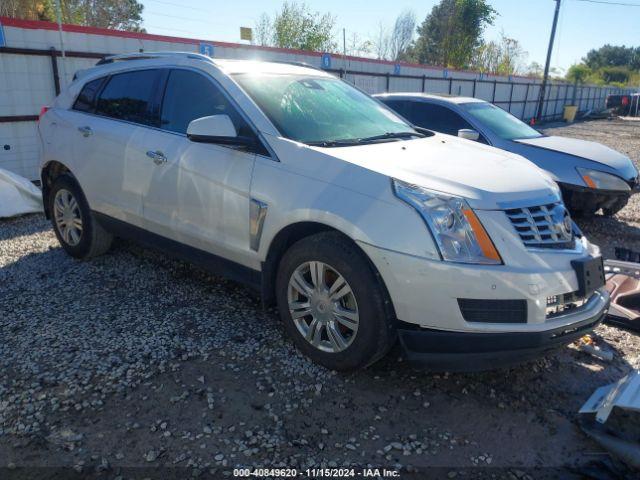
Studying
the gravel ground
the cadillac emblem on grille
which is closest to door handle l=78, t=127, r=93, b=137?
the gravel ground

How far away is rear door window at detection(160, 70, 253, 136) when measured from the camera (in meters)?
3.67

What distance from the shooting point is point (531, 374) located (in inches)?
128

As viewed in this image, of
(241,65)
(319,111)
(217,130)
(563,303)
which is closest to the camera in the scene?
(563,303)

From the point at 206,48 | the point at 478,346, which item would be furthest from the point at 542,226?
the point at 206,48

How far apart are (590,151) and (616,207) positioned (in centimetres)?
80

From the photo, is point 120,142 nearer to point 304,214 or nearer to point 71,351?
point 71,351

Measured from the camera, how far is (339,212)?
114 inches

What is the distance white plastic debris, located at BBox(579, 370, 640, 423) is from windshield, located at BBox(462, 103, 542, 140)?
471 centimetres

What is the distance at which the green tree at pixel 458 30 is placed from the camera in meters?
45.3

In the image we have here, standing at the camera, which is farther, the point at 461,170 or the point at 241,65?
the point at 241,65

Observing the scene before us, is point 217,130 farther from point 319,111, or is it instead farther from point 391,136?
point 391,136

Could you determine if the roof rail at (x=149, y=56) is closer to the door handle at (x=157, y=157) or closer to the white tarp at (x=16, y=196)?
the door handle at (x=157, y=157)

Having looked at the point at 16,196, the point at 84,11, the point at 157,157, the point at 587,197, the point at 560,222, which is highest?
the point at 84,11

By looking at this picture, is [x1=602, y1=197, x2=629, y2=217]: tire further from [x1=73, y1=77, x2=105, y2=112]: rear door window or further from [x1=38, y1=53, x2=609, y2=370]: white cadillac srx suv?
[x1=73, y1=77, x2=105, y2=112]: rear door window
